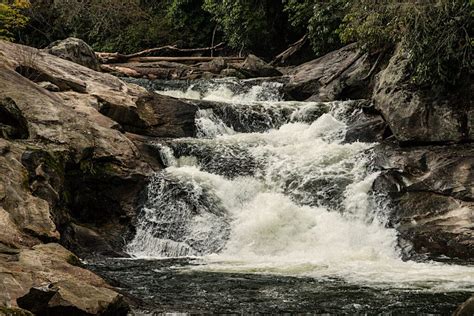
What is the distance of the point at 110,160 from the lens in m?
12.9

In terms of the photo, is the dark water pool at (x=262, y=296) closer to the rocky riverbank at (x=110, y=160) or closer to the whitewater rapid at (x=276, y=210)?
the whitewater rapid at (x=276, y=210)

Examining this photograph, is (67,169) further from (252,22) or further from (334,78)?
(252,22)

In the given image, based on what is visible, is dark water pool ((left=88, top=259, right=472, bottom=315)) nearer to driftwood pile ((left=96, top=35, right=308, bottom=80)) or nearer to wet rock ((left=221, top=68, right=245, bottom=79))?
wet rock ((left=221, top=68, right=245, bottom=79))

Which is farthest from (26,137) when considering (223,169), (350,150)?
(350,150)

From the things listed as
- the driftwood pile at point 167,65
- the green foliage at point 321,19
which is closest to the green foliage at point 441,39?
the green foliage at point 321,19

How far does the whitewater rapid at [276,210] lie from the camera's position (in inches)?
400

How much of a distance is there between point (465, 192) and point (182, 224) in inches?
215

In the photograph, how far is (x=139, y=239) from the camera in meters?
12.2

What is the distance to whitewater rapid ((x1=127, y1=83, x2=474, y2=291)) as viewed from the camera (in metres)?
10.2

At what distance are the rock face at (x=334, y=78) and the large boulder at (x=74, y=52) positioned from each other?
636cm

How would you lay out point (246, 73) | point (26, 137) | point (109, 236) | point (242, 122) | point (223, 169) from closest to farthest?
point (26, 137) → point (109, 236) → point (223, 169) → point (242, 122) → point (246, 73)

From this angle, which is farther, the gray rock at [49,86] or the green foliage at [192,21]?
the green foliage at [192,21]

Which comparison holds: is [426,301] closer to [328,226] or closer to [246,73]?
[328,226]

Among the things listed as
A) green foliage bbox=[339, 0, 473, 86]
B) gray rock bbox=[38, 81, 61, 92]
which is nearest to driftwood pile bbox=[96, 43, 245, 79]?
gray rock bbox=[38, 81, 61, 92]
